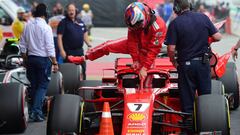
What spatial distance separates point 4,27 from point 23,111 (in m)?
9.86

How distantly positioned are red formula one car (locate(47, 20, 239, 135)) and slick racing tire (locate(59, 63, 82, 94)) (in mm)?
2565

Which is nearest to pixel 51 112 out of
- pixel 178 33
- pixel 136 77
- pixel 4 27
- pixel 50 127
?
pixel 50 127

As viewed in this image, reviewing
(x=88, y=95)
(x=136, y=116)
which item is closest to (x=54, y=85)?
(x=88, y=95)

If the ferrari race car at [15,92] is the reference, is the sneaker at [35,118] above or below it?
below

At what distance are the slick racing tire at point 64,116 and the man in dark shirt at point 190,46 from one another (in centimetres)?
134

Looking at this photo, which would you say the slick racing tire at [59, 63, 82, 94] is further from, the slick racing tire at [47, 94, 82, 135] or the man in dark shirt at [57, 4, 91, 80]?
the slick racing tire at [47, 94, 82, 135]

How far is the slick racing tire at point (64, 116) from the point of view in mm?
7789

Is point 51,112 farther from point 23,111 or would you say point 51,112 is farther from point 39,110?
point 39,110

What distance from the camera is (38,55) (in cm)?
1059

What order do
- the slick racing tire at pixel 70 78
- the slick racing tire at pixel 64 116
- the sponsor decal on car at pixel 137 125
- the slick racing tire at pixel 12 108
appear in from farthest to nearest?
the slick racing tire at pixel 70 78, the slick racing tire at pixel 12 108, the slick racing tire at pixel 64 116, the sponsor decal on car at pixel 137 125

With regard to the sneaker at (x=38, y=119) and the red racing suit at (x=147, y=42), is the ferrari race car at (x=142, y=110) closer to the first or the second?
the red racing suit at (x=147, y=42)

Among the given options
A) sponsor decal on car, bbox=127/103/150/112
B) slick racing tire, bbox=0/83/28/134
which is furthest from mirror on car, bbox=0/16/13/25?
sponsor decal on car, bbox=127/103/150/112

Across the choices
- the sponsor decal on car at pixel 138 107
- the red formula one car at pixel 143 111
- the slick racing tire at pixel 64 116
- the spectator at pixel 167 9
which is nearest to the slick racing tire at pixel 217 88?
the red formula one car at pixel 143 111

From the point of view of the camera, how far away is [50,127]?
7.83 m
